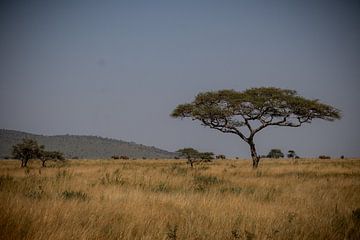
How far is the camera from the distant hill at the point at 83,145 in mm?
116469

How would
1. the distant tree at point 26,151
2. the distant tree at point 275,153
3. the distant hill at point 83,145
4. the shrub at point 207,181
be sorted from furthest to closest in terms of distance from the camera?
the distant hill at point 83,145
the distant tree at point 275,153
the distant tree at point 26,151
the shrub at point 207,181

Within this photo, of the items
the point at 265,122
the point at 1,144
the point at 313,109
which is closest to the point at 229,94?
the point at 265,122

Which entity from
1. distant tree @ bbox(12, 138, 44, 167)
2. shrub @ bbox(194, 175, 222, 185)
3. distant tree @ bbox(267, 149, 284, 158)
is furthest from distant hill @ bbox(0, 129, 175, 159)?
shrub @ bbox(194, 175, 222, 185)

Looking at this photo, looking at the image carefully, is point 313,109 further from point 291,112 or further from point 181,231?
point 181,231

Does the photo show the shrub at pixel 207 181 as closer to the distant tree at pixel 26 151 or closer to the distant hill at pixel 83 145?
the distant tree at pixel 26 151

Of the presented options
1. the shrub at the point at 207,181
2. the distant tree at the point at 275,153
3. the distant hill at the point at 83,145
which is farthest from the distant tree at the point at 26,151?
the distant hill at the point at 83,145

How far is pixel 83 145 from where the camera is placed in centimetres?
12950

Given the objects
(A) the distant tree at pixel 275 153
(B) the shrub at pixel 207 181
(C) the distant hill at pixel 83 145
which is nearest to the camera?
(B) the shrub at pixel 207 181

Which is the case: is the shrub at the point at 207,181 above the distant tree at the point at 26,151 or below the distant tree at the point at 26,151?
below

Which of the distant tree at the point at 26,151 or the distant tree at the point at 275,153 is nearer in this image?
the distant tree at the point at 26,151

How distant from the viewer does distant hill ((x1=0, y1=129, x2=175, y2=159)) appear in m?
116

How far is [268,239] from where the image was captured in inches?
180

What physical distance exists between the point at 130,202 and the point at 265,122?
24180mm

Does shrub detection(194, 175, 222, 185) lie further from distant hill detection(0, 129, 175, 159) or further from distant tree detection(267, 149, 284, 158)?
distant hill detection(0, 129, 175, 159)
